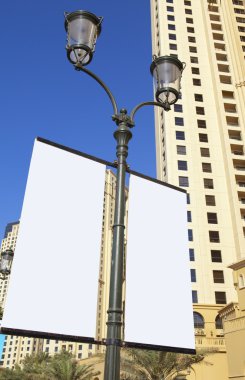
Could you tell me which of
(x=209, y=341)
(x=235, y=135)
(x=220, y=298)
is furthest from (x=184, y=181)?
(x=209, y=341)

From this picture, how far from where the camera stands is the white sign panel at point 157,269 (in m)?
4.68

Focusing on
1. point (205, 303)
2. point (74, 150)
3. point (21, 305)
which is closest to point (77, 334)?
point (21, 305)

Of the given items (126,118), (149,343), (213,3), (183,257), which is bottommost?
(149,343)

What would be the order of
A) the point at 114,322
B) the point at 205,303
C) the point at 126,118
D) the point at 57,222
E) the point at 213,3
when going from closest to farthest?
the point at 114,322
the point at 57,222
the point at 126,118
the point at 205,303
the point at 213,3

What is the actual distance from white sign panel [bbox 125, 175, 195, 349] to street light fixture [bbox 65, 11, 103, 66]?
192cm

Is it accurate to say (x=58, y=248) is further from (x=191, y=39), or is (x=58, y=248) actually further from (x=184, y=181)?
(x=191, y=39)

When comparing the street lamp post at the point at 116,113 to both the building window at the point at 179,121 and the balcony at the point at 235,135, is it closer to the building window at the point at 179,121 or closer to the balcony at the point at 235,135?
the building window at the point at 179,121

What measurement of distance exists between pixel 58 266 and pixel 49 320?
0.60m

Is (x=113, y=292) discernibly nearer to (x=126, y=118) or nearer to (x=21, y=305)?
(x=21, y=305)

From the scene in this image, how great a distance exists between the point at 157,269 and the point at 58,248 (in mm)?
1303

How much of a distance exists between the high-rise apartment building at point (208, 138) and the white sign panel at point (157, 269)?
30.0 meters

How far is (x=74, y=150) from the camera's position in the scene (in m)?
5.35

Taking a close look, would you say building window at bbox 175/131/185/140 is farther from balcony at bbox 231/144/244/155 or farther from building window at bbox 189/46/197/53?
building window at bbox 189/46/197/53

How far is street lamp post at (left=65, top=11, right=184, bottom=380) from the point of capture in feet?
14.3
